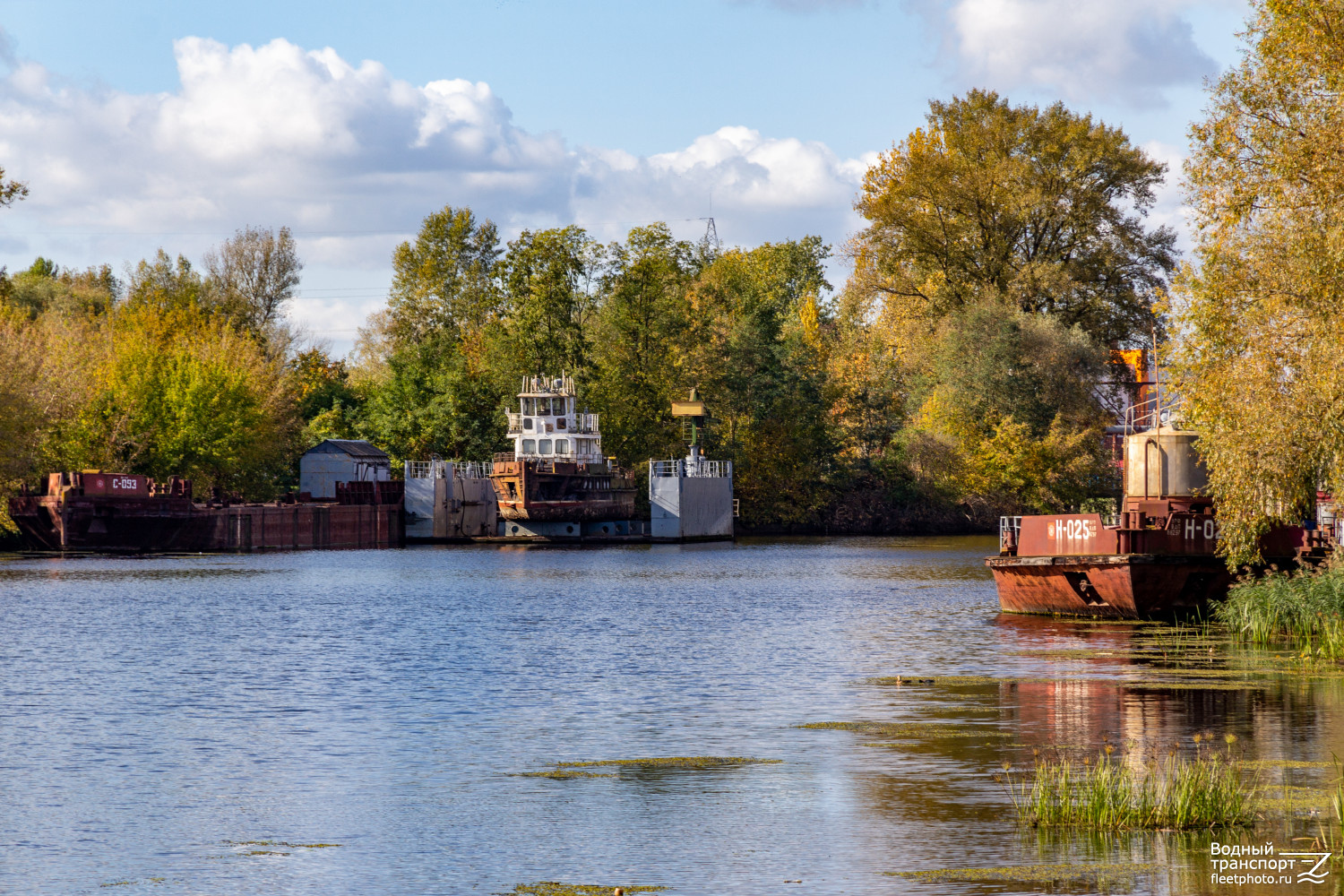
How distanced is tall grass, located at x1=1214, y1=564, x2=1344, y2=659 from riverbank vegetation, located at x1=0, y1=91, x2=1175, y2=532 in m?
53.4

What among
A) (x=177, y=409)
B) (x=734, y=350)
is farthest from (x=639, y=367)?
(x=177, y=409)

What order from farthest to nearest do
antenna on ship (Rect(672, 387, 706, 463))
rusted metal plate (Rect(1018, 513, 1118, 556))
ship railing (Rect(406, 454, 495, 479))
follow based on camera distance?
ship railing (Rect(406, 454, 495, 479)) → antenna on ship (Rect(672, 387, 706, 463)) → rusted metal plate (Rect(1018, 513, 1118, 556))

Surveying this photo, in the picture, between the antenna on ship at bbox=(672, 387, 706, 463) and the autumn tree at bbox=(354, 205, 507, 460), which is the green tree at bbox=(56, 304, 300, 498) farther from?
the antenna on ship at bbox=(672, 387, 706, 463)

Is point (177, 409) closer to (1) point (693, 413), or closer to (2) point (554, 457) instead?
(2) point (554, 457)

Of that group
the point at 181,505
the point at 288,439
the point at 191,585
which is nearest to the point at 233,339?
the point at 288,439

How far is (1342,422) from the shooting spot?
1014 inches

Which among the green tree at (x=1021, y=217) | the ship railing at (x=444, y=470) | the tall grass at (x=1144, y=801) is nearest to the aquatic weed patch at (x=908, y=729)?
the tall grass at (x=1144, y=801)

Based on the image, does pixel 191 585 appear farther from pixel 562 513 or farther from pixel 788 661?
pixel 562 513

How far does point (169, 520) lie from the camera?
276 feet

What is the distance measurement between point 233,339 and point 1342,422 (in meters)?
89.3

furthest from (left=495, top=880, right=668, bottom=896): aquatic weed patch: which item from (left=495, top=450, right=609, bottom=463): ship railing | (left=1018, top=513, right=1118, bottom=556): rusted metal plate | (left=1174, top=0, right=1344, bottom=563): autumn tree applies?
(left=495, top=450, right=609, bottom=463): ship railing

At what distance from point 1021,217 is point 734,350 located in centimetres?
2794

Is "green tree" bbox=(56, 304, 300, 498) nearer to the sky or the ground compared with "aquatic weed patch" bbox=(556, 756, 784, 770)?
nearer to the sky

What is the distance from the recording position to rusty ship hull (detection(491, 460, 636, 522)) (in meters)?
96.1
